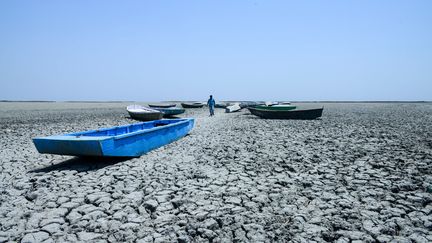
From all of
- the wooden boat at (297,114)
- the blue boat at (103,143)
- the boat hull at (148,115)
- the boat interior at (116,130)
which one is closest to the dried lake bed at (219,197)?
the blue boat at (103,143)

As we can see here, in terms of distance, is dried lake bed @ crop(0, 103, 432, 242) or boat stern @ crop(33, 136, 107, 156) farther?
boat stern @ crop(33, 136, 107, 156)

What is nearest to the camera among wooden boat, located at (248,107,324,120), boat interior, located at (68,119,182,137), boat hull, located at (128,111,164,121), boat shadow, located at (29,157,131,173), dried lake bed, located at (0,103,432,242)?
dried lake bed, located at (0,103,432,242)

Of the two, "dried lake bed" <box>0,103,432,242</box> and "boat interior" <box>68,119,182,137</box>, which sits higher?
"boat interior" <box>68,119,182,137</box>

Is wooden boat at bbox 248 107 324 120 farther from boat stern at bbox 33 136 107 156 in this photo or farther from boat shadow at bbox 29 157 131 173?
boat stern at bbox 33 136 107 156

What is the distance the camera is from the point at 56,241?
353 cm

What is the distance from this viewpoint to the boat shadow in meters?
6.88

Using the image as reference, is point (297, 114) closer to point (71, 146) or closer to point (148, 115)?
point (148, 115)

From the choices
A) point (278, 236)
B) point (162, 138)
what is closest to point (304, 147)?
point (162, 138)

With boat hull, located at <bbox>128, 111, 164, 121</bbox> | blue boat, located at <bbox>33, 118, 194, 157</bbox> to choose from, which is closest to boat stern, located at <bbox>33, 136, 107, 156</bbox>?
blue boat, located at <bbox>33, 118, 194, 157</bbox>

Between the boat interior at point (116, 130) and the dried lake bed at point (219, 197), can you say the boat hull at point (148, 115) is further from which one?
the dried lake bed at point (219, 197)

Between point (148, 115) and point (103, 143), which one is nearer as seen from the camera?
point (103, 143)

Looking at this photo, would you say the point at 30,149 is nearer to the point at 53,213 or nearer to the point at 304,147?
the point at 53,213

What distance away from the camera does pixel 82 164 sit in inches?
289

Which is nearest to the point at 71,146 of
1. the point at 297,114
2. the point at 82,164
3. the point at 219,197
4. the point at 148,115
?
the point at 82,164
